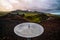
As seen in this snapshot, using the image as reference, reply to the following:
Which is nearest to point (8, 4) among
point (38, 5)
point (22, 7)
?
point (22, 7)

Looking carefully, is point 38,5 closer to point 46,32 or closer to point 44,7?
point 44,7

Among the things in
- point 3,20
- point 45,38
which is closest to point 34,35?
point 45,38

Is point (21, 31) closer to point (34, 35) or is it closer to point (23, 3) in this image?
point (34, 35)

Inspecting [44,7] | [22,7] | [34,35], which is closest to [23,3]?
[22,7]

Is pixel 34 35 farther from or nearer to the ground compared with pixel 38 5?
nearer to the ground

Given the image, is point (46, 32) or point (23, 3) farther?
point (23, 3)

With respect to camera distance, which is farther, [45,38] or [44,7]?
[44,7]

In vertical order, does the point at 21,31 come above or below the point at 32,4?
below

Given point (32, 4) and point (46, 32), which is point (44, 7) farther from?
point (46, 32)
